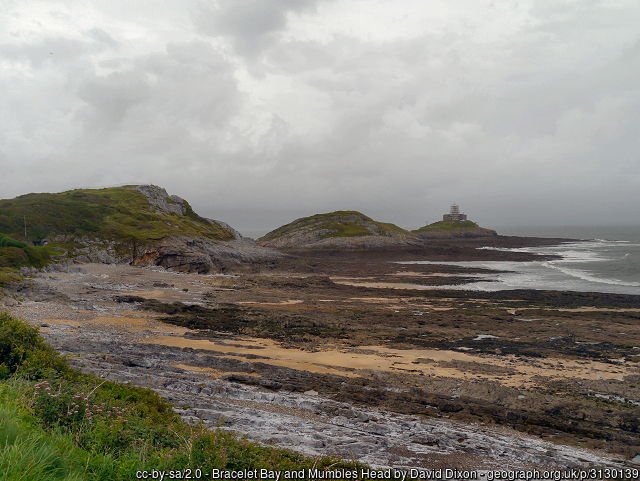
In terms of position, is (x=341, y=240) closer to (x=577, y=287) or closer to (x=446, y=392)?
(x=577, y=287)

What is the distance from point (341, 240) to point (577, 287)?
216ft

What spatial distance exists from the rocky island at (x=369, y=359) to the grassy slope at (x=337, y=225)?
67.9 metres

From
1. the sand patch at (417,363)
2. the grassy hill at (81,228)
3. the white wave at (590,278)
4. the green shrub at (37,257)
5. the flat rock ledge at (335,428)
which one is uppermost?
the grassy hill at (81,228)

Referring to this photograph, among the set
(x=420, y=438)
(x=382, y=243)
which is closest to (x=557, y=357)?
(x=420, y=438)

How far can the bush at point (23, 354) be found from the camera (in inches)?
314

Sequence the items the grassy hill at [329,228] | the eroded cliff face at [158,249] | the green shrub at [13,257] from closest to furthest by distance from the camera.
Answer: the green shrub at [13,257]
the eroded cliff face at [158,249]
the grassy hill at [329,228]

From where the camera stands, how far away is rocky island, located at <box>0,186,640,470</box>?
9.80 metres

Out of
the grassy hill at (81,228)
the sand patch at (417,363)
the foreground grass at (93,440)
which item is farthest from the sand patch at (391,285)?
the foreground grass at (93,440)

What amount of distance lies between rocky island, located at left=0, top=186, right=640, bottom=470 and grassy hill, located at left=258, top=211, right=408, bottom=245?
219 ft

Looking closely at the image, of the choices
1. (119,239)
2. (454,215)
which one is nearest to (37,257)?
(119,239)

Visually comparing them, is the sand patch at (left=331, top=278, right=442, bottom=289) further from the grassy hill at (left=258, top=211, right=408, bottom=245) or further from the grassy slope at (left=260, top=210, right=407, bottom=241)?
the grassy slope at (left=260, top=210, right=407, bottom=241)

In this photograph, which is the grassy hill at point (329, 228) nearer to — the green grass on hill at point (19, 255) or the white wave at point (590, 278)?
the white wave at point (590, 278)

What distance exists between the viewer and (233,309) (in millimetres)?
28516

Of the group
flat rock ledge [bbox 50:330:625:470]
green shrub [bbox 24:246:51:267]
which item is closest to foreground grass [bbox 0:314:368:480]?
flat rock ledge [bbox 50:330:625:470]
